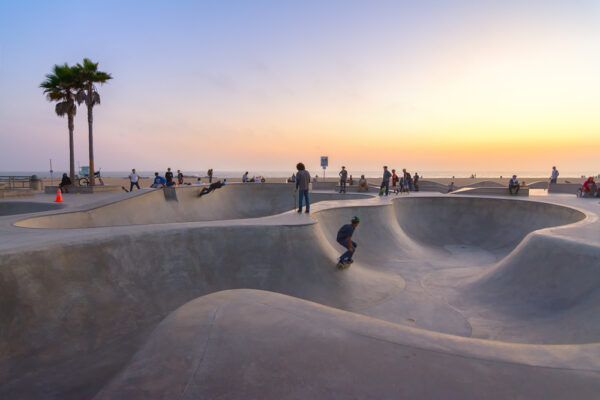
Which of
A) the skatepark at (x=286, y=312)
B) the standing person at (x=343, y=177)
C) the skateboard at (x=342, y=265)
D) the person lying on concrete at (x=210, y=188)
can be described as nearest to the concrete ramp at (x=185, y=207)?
the skatepark at (x=286, y=312)

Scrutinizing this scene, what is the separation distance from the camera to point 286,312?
322 cm

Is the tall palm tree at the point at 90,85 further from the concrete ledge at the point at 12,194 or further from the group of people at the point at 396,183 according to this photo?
the group of people at the point at 396,183

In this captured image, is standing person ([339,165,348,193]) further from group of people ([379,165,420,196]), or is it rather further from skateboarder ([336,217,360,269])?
skateboarder ([336,217,360,269])

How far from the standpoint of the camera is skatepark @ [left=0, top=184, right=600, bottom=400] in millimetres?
2234

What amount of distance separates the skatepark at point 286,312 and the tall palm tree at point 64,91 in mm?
14101

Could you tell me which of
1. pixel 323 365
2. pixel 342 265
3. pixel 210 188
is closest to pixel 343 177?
pixel 210 188

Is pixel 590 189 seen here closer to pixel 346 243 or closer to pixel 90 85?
pixel 346 243

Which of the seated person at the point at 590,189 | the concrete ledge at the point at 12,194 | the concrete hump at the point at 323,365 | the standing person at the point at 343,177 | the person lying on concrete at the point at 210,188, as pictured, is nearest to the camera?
the concrete hump at the point at 323,365

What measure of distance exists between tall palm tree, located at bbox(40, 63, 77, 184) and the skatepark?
14.1 metres

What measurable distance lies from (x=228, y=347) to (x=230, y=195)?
60.9 feet

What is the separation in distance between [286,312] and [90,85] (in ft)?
84.3

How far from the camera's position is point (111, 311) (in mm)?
5129

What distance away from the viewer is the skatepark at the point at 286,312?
2234 mm

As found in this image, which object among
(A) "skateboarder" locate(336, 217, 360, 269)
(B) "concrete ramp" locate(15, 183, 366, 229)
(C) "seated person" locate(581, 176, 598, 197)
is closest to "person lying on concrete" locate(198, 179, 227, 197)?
(B) "concrete ramp" locate(15, 183, 366, 229)
